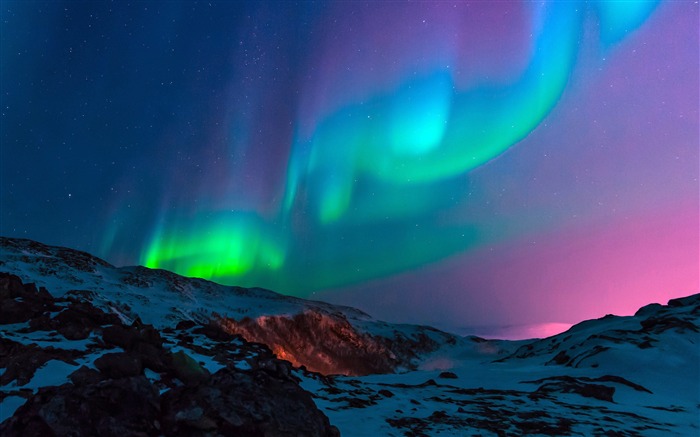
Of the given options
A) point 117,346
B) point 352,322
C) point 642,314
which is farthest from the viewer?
point 352,322

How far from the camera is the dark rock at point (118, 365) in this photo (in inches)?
528

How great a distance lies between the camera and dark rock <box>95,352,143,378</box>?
13414 mm

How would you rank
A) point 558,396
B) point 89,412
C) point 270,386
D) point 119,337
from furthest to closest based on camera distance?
point 558,396
point 119,337
point 270,386
point 89,412

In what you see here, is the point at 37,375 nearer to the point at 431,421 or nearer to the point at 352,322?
the point at 431,421

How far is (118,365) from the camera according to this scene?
1362 centimetres

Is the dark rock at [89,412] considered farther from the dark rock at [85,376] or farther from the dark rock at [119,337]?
the dark rock at [119,337]

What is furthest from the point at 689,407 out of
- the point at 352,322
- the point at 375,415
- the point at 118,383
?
the point at 352,322

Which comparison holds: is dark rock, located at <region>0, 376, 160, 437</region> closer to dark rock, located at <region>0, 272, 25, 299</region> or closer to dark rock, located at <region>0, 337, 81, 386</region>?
dark rock, located at <region>0, 337, 81, 386</region>

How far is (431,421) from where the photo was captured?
15.4 meters

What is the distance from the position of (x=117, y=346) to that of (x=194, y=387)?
25.0ft

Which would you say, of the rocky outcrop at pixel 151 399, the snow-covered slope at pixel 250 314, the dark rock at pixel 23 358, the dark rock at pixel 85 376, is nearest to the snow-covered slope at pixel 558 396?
the rocky outcrop at pixel 151 399

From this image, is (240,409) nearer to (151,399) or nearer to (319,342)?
(151,399)

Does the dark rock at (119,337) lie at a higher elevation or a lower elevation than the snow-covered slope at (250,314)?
lower

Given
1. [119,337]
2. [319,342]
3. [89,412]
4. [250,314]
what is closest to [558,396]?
[119,337]
